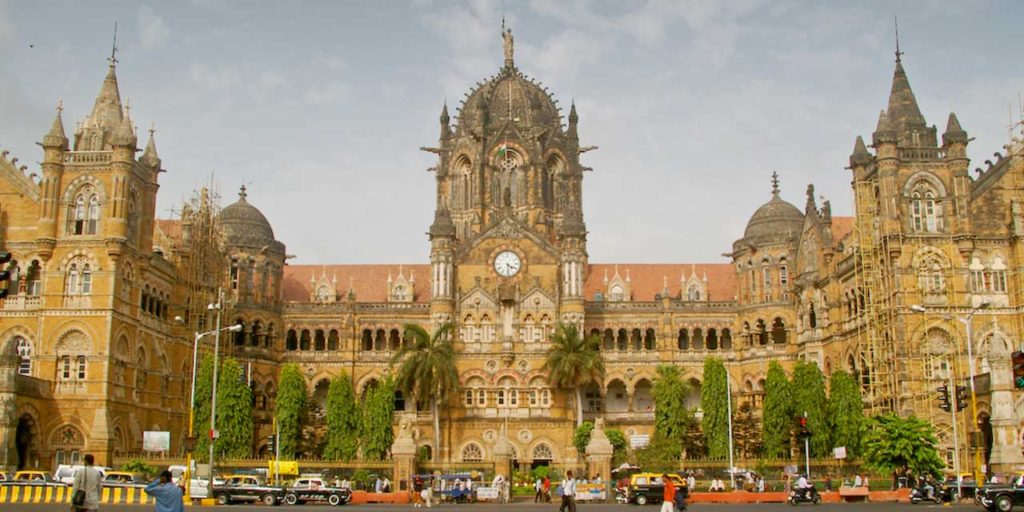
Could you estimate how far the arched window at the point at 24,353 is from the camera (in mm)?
66438

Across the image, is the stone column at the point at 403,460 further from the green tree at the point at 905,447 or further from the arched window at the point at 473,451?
the green tree at the point at 905,447

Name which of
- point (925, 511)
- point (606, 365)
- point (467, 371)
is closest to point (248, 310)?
point (467, 371)

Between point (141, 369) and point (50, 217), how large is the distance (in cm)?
1100

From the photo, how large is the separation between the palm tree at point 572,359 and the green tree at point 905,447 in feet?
79.3

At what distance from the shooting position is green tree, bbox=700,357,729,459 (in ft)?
236

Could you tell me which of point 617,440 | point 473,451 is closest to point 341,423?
point 473,451

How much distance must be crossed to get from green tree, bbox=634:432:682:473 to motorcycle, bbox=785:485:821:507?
1510 centimetres

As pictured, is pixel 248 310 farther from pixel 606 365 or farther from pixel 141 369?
pixel 606 365

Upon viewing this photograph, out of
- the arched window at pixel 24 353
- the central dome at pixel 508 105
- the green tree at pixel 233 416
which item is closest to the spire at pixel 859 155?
the central dome at pixel 508 105

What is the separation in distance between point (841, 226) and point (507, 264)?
2652 cm

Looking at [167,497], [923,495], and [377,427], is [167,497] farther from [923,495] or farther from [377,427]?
[377,427]

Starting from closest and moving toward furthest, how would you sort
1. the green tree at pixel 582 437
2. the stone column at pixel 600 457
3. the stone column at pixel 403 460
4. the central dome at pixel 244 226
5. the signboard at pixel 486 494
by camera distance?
the signboard at pixel 486 494
the stone column at pixel 600 457
the stone column at pixel 403 460
the green tree at pixel 582 437
the central dome at pixel 244 226

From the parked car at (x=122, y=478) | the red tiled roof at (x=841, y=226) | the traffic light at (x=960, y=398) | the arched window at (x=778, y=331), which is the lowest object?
the parked car at (x=122, y=478)

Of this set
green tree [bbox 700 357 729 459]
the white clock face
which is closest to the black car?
green tree [bbox 700 357 729 459]
